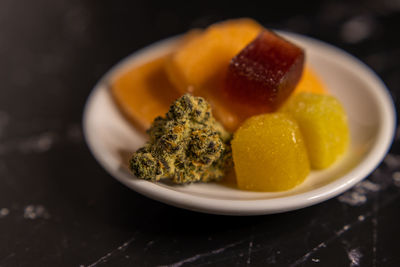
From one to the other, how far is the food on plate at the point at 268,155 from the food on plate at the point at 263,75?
0.32 ft

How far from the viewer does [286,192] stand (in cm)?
120

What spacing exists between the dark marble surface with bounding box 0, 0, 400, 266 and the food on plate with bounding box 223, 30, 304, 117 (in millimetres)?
391

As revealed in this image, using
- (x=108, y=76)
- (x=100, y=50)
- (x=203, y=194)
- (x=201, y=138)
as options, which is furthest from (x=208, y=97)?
(x=100, y=50)

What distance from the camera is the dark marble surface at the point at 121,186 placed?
1.23m

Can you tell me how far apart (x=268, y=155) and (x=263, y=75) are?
27cm

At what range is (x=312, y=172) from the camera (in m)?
1.32

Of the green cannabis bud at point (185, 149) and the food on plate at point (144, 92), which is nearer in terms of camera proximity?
the green cannabis bud at point (185, 149)

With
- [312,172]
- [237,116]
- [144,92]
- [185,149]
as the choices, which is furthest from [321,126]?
[144,92]

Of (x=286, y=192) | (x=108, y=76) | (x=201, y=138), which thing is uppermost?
(x=108, y=76)

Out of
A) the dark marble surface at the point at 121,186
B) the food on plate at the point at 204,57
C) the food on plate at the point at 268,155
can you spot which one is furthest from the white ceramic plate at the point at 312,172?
the food on plate at the point at 204,57

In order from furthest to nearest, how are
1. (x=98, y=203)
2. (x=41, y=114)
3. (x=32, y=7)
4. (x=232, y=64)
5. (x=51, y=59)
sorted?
(x=32, y=7) → (x=51, y=59) → (x=41, y=114) → (x=98, y=203) → (x=232, y=64)

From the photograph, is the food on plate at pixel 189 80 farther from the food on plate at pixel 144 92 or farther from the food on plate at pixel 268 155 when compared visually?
the food on plate at pixel 268 155

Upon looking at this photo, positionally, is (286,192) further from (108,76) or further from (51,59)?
(51,59)

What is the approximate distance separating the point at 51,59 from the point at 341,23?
5.99 feet
